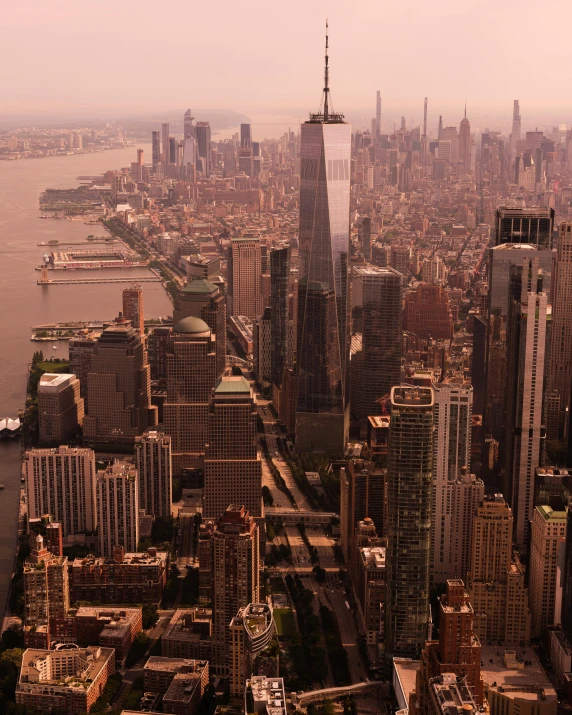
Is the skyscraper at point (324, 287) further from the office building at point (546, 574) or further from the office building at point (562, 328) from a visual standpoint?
the office building at point (546, 574)

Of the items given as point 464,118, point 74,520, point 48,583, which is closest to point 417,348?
point 464,118

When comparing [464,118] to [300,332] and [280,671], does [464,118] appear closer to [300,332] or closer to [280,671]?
[300,332]

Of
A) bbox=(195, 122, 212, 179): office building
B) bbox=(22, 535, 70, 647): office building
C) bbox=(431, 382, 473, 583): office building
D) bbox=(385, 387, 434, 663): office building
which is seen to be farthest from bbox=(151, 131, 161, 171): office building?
bbox=(385, 387, 434, 663): office building

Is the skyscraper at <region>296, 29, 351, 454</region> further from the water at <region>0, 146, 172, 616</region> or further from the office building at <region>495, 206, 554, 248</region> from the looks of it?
the water at <region>0, 146, 172, 616</region>

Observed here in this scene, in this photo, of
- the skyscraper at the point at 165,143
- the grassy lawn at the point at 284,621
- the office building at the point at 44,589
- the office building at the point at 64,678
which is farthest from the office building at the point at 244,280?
the office building at the point at 64,678

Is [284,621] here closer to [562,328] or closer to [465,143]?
[562,328]
